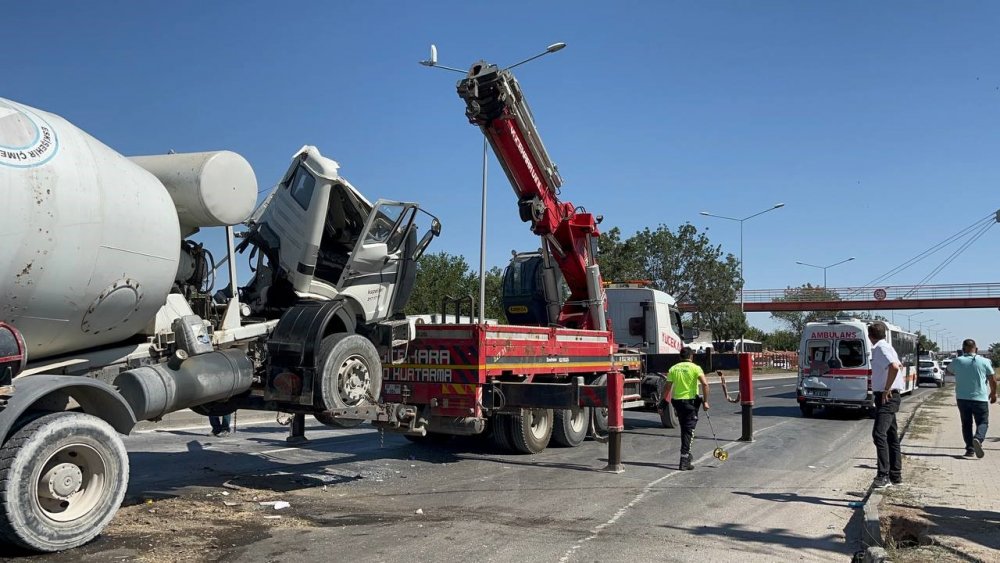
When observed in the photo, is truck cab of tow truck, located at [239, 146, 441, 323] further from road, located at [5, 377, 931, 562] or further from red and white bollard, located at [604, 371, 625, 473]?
red and white bollard, located at [604, 371, 625, 473]

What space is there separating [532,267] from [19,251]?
9884 mm

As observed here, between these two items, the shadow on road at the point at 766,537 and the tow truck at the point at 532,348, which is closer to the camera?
the shadow on road at the point at 766,537

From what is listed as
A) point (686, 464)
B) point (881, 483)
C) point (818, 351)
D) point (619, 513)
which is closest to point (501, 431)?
point (686, 464)

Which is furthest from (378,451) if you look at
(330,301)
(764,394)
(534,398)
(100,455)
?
(764,394)

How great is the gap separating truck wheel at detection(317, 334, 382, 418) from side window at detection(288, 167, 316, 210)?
59.3 inches

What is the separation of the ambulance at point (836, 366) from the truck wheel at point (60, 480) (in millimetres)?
16526

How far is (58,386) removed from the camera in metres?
5.30

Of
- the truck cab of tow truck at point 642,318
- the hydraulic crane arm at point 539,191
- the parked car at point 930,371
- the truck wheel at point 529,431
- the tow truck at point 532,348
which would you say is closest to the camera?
the tow truck at point 532,348

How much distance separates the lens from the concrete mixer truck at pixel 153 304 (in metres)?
5.23

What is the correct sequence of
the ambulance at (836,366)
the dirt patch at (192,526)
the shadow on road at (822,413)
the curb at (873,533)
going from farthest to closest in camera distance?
the shadow on road at (822,413), the ambulance at (836,366), the dirt patch at (192,526), the curb at (873,533)

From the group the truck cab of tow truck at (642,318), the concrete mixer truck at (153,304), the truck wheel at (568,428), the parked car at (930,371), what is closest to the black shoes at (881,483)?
the truck wheel at (568,428)

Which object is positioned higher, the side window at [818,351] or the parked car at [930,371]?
the side window at [818,351]

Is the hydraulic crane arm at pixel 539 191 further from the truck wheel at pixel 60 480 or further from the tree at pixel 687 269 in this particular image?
the tree at pixel 687 269

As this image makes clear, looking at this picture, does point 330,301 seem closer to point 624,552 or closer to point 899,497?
point 624,552
